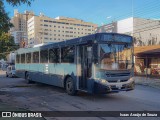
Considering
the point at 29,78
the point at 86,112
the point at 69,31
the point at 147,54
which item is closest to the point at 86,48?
the point at 86,112

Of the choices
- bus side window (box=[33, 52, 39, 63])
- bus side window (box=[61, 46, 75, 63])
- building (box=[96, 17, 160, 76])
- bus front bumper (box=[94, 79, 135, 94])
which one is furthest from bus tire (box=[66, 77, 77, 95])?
building (box=[96, 17, 160, 76])

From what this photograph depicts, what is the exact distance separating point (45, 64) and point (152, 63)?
17.9 metres

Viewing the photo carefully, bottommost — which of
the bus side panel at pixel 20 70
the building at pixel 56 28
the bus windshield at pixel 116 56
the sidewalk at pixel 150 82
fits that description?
the sidewalk at pixel 150 82

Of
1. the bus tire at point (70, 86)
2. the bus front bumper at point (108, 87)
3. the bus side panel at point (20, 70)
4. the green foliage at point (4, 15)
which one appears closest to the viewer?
the green foliage at point (4, 15)

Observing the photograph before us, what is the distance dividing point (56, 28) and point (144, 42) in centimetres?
4942

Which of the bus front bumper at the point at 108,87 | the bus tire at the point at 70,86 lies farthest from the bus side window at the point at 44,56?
the bus front bumper at the point at 108,87

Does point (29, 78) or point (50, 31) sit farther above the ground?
point (50, 31)

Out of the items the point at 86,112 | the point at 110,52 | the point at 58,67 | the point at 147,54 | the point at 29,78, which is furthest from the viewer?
the point at 147,54

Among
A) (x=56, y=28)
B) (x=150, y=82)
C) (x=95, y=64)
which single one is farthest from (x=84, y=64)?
(x=56, y=28)

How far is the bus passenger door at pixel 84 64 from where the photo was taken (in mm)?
12547

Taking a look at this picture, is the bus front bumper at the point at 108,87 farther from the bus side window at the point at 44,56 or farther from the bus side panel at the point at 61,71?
the bus side window at the point at 44,56

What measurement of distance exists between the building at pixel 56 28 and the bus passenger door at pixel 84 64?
65508 millimetres

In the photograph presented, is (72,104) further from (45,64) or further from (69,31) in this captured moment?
(69,31)

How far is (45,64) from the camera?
17531mm
